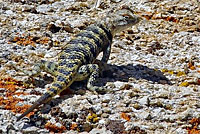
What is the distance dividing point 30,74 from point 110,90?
4.36 ft

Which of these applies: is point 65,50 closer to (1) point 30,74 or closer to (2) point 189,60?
(1) point 30,74

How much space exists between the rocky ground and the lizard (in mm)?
188

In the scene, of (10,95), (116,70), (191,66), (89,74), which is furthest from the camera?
(191,66)

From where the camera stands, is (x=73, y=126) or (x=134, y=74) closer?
(x=73, y=126)

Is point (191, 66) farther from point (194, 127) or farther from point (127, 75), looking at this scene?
point (194, 127)

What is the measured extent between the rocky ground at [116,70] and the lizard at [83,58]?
0.19 meters

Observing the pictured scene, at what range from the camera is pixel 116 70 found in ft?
25.3

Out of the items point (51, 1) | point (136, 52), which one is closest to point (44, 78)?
point (136, 52)

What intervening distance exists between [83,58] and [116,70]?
819 millimetres

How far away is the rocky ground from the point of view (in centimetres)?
594

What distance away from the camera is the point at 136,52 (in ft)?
27.9

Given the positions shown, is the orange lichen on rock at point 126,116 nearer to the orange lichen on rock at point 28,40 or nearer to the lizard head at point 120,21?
the lizard head at point 120,21

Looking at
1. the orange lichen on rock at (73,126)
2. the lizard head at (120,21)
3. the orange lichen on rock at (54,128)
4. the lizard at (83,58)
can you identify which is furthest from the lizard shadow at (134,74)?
the orange lichen on rock at (54,128)

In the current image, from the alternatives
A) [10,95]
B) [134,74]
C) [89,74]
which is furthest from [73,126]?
[134,74]
